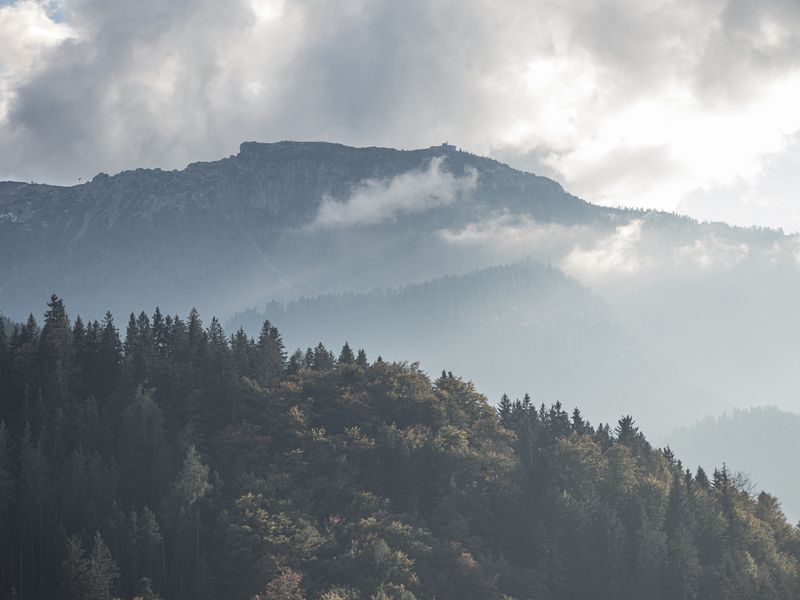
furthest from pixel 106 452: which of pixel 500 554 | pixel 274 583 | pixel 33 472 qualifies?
pixel 500 554

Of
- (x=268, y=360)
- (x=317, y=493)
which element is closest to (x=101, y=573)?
(x=317, y=493)

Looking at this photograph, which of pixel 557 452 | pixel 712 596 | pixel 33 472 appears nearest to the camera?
pixel 33 472

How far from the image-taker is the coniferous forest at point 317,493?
11781 centimetres

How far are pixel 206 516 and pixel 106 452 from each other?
21.4m

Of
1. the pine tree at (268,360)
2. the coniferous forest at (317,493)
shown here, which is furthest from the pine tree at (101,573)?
the pine tree at (268,360)

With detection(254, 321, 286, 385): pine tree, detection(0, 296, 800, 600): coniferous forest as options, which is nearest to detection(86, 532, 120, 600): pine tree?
detection(0, 296, 800, 600): coniferous forest

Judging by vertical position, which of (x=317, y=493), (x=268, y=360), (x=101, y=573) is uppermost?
(x=268, y=360)

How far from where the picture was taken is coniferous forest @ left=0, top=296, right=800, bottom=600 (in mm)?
117812

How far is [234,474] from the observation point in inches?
5389

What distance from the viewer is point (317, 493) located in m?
136

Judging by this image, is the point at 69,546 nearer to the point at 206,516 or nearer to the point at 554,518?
the point at 206,516

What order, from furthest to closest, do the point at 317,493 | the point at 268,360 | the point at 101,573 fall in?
the point at 268,360
the point at 317,493
the point at 101,573

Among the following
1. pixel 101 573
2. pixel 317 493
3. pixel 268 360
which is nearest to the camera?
pixel 101 573

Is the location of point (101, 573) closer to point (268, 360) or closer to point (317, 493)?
point (317, 493)
